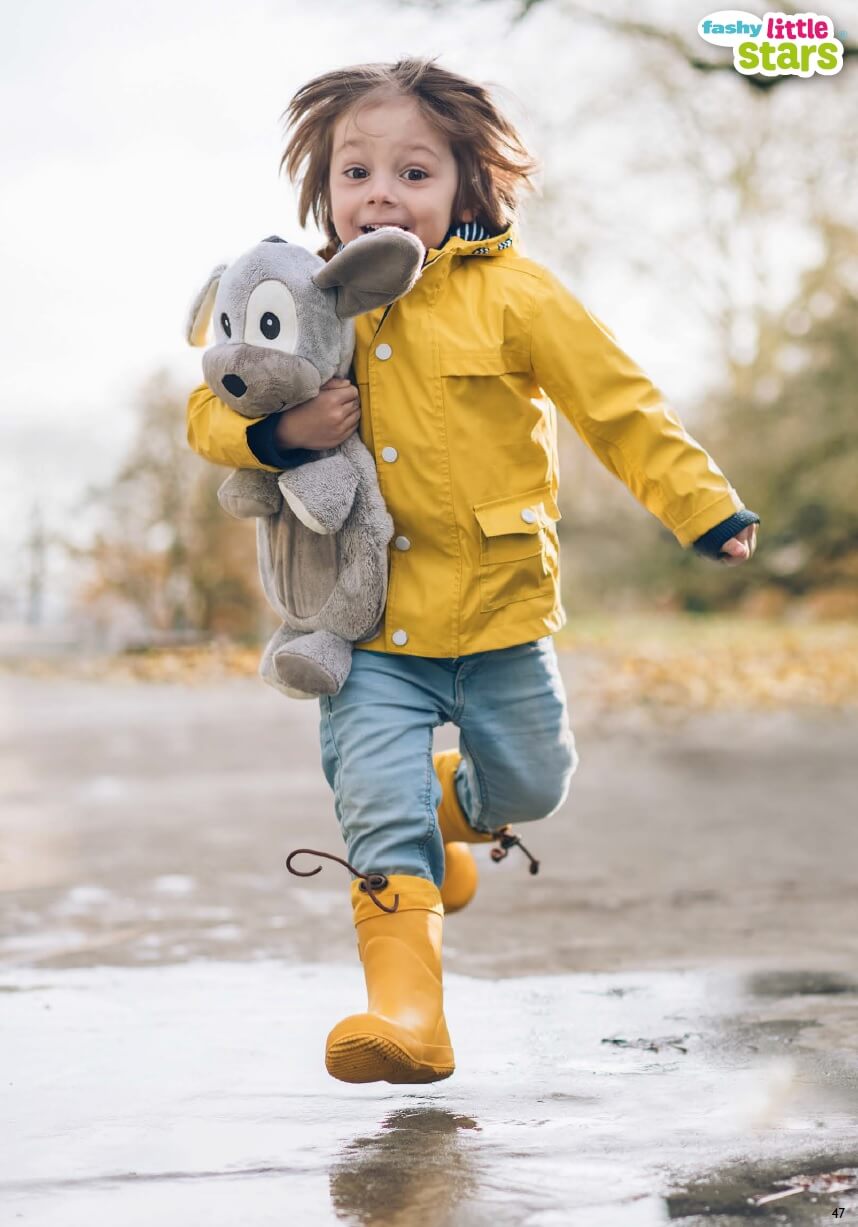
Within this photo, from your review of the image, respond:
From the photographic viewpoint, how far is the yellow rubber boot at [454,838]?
3.29 metres

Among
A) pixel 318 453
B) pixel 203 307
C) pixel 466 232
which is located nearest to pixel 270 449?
pixel 318 453

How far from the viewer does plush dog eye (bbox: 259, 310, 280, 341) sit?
2.73 metres

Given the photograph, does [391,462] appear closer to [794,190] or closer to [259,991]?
[259,991]

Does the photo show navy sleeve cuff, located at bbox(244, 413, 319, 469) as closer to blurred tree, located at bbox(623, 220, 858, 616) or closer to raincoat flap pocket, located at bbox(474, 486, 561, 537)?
raincoat flap pocket, located at bbox(474, 486, 561, 537)

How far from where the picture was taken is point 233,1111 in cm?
245

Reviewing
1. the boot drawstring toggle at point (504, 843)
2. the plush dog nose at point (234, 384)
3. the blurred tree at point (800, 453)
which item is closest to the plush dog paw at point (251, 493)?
the plush dog nose at point (234, 384)

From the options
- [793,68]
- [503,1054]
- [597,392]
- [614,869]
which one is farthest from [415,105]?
[793,68]

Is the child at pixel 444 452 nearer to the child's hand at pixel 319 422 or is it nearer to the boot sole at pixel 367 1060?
the child's hand at pixel 319 422

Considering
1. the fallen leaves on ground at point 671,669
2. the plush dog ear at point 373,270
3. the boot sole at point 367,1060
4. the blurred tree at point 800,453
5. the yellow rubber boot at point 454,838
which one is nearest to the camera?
the boot sole at point 367,1060

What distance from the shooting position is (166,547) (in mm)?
12430

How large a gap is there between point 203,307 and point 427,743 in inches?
34.4

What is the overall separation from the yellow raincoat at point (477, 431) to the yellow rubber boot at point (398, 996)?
432mm

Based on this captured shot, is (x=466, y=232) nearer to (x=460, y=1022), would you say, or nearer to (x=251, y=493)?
(x=251, y=493)

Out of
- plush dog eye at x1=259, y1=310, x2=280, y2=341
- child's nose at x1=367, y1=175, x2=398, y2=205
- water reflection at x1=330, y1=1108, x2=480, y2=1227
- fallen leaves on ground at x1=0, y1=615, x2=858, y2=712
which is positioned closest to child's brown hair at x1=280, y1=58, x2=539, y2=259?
child's nose at x1=367, y1=175, x2=398, y2=205
